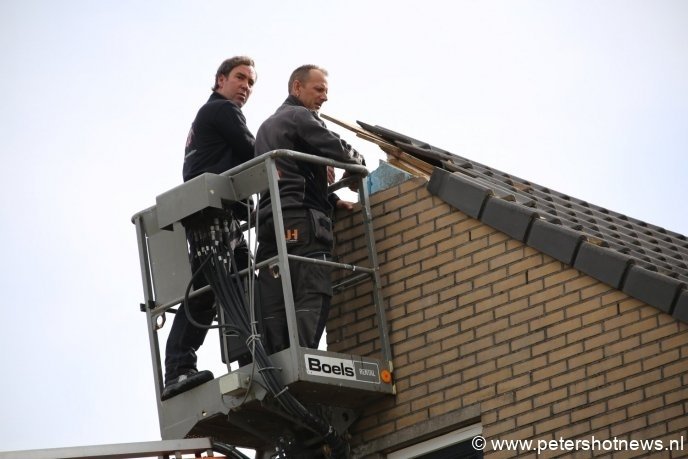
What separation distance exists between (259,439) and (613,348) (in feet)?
8.75

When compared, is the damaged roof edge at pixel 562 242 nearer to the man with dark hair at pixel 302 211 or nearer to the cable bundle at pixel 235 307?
the man with dark hair at pixel 302 211

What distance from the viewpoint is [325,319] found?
11453 millimetres

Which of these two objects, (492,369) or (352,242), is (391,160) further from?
(492,369)

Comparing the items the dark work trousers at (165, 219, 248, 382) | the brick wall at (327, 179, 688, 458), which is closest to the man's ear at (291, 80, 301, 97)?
the brick wall at (327, 179, 688, 458)

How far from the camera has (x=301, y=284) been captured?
11.3 meters

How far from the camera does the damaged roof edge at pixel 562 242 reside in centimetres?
1038

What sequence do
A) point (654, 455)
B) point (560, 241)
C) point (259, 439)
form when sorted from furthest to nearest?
1. point (259, 439)
2. point (560, 241)
3. point (654, 455)

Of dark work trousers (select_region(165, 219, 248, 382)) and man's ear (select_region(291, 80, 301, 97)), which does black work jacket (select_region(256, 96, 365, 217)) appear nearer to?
man's ear (select_region(291, 80, 301, 97))

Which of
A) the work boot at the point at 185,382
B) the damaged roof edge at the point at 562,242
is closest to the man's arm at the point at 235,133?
the damaged roof edge at the point at 562,242

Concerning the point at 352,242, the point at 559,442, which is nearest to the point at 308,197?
the point at 352,242

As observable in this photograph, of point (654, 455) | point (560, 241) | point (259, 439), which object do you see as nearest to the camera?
point (654, 455)

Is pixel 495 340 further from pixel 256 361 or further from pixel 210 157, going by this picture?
pixel 210 157

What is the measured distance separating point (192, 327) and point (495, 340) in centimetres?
214

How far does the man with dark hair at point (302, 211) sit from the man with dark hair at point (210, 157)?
0.26m
